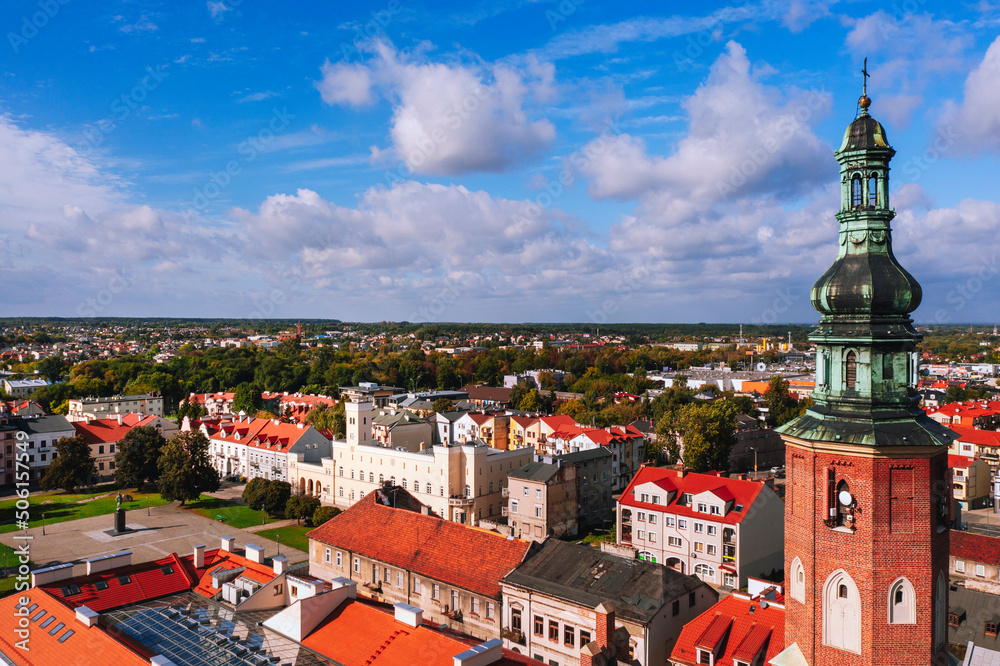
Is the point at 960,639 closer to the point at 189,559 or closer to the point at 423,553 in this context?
the point at 423,553

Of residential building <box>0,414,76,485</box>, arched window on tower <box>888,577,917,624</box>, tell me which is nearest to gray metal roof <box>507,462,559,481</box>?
arched window on tower <box>888,577,917,624</box>

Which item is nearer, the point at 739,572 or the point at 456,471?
the point at 739,572

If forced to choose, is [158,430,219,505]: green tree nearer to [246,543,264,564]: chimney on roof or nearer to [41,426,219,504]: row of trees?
[41,426,219,504]: row of trees

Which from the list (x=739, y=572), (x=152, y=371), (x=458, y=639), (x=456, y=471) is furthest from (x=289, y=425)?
(x=152, y=371)

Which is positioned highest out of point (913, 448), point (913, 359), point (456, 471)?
point (913, 359)

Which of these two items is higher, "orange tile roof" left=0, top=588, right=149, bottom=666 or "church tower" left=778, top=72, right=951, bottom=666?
"church tower" left=778, top=72, right=951, bottom=666

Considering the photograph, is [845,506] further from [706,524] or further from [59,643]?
[706,524]

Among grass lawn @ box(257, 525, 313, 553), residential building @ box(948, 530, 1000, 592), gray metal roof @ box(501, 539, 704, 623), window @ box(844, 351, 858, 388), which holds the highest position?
window @ box(844, 351, 858, 388)
